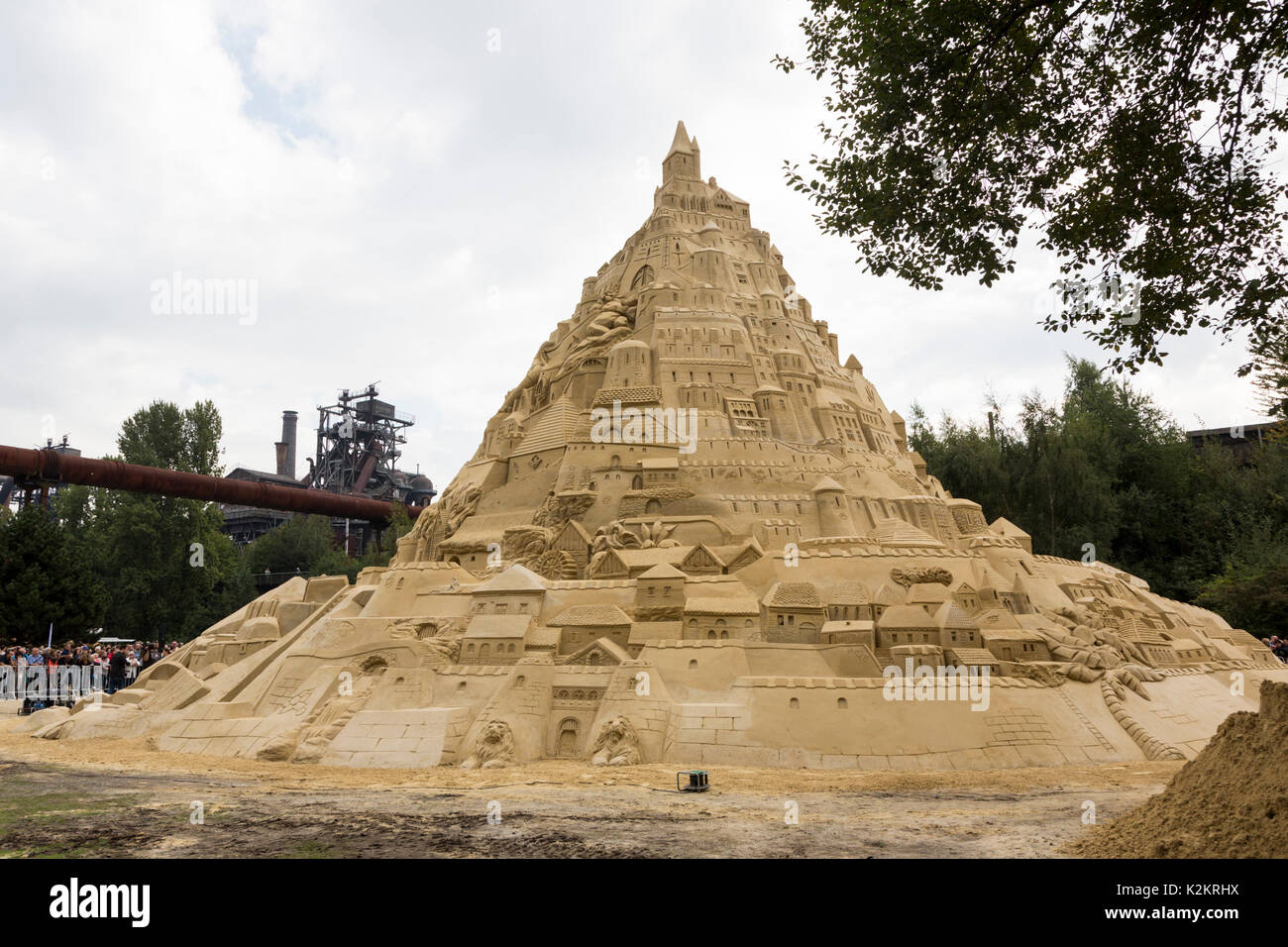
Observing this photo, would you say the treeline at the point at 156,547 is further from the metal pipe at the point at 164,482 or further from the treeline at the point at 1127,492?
the treeline at the point at 1127,492

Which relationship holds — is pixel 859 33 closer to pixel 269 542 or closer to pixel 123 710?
pixel 123 710

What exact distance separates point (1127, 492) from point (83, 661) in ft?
180

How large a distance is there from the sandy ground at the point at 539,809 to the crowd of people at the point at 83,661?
1122 centimetres

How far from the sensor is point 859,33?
13070mm

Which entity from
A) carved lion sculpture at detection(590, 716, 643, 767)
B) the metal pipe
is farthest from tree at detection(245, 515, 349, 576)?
carved lion sculpture at detection(590, 716, 643, 767)

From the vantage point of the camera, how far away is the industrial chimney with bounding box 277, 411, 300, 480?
3723 inches

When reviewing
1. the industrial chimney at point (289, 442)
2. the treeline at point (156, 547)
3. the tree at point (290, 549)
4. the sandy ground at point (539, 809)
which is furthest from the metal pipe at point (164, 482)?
the industrial chimney at point (289, 442)

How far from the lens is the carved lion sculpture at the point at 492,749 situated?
22719 millimetres

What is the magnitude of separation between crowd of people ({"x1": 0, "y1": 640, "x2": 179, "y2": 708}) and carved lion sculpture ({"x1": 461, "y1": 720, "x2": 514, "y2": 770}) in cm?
1819

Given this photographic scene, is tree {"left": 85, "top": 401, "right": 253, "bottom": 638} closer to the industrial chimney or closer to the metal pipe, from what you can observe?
the metal pipe

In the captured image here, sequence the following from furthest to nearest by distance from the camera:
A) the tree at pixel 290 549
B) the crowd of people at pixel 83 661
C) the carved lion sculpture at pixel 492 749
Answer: the tree at pixel 290 549 → the crowd of people at pixel 83 661 → the carved lion sculpture at pixel 492 749

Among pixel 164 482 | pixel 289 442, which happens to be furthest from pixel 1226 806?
pixel 289 442

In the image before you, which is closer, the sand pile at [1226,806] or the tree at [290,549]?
the sand pile at [1226,806]
